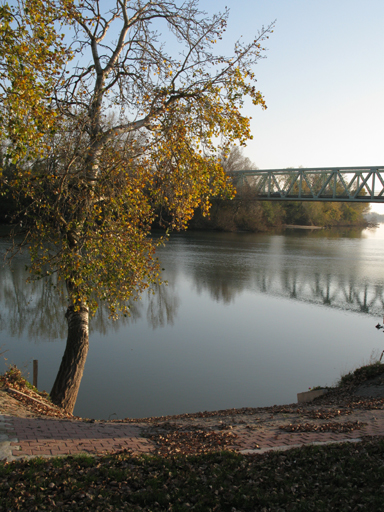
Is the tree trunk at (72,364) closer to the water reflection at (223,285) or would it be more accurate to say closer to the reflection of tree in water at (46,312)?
the water reflection at (223,285)

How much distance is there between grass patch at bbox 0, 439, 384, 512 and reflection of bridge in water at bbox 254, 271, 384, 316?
17501mm

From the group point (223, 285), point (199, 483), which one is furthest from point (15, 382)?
point (223, 285)

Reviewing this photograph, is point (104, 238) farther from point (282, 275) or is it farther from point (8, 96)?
point (282, 275)

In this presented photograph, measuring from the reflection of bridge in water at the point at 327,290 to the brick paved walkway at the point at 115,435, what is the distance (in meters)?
15.6

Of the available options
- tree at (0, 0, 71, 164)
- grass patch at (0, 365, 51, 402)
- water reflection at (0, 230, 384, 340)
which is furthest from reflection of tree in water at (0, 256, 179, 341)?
tree at (0, 0, 71, 164)

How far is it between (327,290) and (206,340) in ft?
41.5

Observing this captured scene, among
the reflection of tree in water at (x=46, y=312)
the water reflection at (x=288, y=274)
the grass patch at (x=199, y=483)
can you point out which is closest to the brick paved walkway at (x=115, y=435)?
the grass patch at (x=199, y=483)

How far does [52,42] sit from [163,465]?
678 centimetres

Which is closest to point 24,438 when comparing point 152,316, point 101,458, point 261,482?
point 101,458

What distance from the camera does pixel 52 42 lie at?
7309 mm

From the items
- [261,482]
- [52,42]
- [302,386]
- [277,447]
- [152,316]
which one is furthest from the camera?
[152,316]

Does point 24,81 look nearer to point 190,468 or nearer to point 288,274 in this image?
point 190,468

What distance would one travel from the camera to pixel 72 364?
9.03m

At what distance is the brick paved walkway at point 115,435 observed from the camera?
4918 mm
